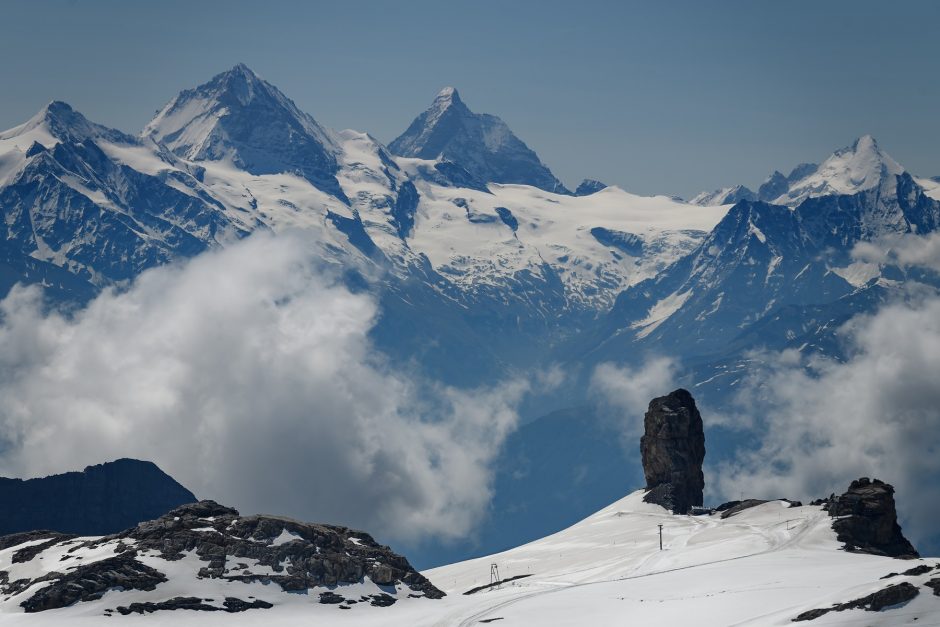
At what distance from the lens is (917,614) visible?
650 ft

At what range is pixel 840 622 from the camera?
198500mm

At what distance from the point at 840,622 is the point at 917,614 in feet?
33.2
